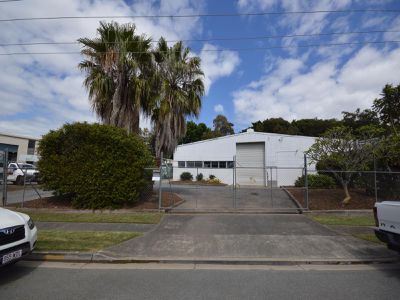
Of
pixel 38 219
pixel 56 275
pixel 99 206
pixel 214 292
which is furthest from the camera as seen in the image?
pixel 99 206

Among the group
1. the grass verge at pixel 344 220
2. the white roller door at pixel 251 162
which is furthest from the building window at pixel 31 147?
the grass verge at pixel 344 220

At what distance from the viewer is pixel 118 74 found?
1362 cm

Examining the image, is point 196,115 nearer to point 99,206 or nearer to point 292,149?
point 99,206

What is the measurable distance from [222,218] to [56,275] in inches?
246

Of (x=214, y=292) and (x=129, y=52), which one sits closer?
(x=214, y=292)

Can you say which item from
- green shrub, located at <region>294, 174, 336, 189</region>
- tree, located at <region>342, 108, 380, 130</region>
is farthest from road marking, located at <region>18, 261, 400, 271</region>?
tree, located at <region>342, 108, 380, 130</region>

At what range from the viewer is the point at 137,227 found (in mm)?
8977

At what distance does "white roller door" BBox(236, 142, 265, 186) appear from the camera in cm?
2680

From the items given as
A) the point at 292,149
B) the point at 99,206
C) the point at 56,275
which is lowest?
the point at 56,275

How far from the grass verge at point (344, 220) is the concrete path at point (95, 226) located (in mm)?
5804

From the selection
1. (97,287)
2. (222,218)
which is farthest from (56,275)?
(222,218)

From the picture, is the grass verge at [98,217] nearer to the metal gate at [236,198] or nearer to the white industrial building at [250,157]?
the metal gate at [236,198]

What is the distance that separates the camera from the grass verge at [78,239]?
21.7 feet

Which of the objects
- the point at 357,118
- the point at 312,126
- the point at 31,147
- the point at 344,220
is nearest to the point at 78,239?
the point at 344,220
